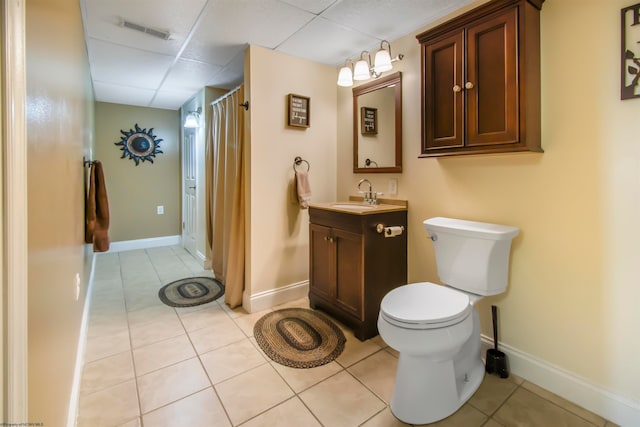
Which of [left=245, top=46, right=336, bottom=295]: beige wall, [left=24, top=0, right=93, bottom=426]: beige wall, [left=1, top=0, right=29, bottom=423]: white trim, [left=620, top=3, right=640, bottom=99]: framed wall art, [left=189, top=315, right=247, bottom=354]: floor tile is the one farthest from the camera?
[left=245, top=46, right=336, bottom=295]: beige wall

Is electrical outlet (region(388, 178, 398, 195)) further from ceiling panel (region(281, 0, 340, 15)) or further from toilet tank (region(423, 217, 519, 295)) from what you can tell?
ceiling panel (region(281, 0, 340, 15))

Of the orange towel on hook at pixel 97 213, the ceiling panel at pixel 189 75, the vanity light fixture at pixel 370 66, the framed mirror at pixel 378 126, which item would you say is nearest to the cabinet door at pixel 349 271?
the framed mirror at pixel 378 126

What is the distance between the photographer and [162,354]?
2000mm

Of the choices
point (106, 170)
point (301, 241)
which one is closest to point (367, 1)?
point (301, 241)

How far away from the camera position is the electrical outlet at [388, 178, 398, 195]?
243 centimetres

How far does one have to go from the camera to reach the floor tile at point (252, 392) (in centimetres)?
153

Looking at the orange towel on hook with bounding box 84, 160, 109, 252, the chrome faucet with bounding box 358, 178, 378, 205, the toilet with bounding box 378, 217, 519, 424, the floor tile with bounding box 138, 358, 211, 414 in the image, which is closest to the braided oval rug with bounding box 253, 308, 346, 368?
the floor tile with bounding box 138, 358, 211, 414

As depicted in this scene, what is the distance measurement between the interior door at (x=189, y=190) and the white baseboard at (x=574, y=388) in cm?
375

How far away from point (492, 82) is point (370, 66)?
1186mm

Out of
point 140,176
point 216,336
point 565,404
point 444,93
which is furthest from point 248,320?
point 140,176

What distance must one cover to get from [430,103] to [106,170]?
439 cm

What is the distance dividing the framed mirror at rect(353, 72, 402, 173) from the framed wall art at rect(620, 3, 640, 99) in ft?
3.99

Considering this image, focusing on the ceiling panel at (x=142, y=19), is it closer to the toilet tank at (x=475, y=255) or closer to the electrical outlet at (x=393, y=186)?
the electrical outlet at (x=393, y=186)

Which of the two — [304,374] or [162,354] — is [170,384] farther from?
[304,374]
